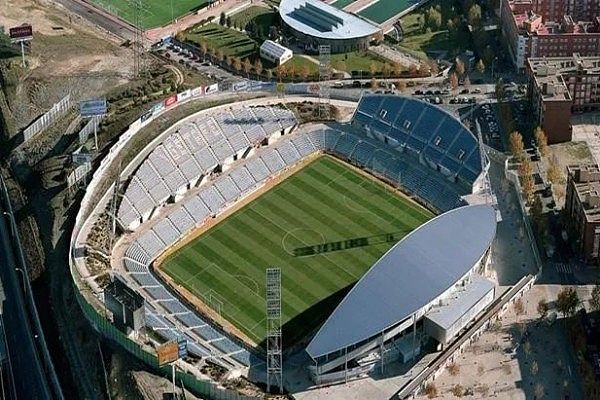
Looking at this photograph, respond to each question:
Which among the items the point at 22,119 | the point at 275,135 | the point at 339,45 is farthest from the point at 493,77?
the point at 22,119

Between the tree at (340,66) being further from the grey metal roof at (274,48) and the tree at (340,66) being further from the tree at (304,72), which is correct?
the grey metal roof at (274,48)

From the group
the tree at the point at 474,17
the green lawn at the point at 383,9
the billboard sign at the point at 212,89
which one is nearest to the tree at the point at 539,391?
the billboard sign at the point at 212,89

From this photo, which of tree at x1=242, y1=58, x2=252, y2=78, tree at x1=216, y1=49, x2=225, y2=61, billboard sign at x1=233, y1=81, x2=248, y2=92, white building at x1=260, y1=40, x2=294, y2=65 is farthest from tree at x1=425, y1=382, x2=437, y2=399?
tree at x1=216, y1=49, x2=225, y2=61

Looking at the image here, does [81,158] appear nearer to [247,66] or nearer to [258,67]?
[258,67]

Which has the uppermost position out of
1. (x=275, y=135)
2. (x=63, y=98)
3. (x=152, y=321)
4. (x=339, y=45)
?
(x=339, y=45)

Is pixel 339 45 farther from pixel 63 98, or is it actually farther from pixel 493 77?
pixel 63 98

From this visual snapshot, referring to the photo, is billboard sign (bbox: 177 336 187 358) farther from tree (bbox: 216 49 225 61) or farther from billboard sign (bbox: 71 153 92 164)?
tree (bbox: 216 49 225 61)
